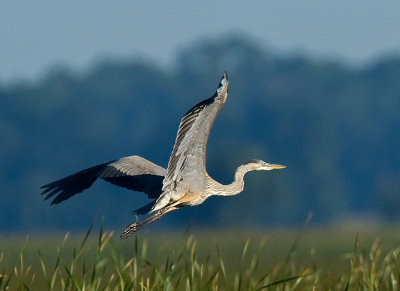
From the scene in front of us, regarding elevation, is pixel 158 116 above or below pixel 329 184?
above

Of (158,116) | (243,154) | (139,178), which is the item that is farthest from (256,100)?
(139,178)

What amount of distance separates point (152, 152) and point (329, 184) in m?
9.57

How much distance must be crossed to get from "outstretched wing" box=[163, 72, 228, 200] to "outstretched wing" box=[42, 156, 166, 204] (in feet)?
2.70

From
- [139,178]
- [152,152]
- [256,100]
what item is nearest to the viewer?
[139,178]

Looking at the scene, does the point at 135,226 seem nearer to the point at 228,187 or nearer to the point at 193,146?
the point at 193,146

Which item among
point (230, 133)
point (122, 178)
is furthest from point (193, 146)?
point (230, 133)

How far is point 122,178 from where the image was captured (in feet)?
29.6

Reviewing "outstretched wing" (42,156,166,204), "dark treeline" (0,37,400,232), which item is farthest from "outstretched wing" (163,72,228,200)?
"dark treeline" (0,37,400,232)

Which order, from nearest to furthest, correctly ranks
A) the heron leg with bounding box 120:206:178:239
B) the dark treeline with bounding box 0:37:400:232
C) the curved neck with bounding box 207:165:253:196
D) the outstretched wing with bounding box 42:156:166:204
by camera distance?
the heron leg with bounding box 120:206:178:239 < the curved neck with bounding box 207:165:253:196 < the outstretched wing with bounding box 42:156:166:204 < the dark treeline with bounding box 0:37:400:232

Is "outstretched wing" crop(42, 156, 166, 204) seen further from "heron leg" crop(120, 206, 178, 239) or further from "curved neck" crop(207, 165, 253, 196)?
"heron leg" crop(120, 206, 178, 239)

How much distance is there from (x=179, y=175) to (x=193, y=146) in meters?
Result: 0.38

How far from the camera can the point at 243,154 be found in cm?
4500

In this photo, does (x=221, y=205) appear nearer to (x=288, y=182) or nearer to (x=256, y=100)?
(x=288, y=182)

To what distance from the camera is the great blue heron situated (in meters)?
7.19
